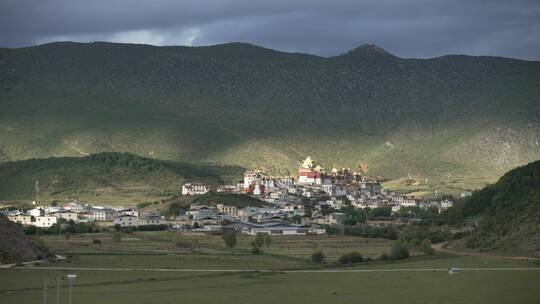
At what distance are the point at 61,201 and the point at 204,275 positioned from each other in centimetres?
7957

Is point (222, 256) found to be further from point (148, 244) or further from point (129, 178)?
point (129, 178)

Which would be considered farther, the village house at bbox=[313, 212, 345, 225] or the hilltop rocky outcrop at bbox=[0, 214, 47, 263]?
the village house at bbox=[313, 212, 345, 225]

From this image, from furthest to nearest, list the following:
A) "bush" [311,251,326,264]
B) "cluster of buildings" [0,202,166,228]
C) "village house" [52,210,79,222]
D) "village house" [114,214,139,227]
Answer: "village house" [52,210,79,222]
"cluster of buildings" [0,202,166,228]
"village house" [114,214,139,227]
"bush" [311,251,326,264]

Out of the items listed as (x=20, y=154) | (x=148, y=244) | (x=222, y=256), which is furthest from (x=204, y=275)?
(x=20, y=154)

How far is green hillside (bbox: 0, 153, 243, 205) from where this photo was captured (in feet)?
490

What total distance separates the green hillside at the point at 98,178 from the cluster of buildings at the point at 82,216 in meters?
18.9

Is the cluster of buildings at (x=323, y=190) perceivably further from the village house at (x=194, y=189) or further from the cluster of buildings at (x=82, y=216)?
the cluster of buildings at (x=82, y=216)

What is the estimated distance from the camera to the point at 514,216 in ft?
277

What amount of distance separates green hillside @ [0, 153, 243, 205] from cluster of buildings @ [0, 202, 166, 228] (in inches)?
746

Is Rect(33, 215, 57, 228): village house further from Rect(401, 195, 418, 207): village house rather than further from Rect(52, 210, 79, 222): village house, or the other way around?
Rect(401, 195, 418, 207): village house

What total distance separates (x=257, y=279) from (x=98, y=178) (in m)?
94.9

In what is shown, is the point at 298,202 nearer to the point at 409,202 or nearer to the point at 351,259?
the point at 409,202

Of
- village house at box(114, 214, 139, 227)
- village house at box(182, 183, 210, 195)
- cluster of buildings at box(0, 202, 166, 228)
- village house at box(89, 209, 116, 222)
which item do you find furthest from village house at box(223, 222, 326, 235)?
village house at box(182, 183, 210, 195)

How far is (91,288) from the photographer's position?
58.4 meters
